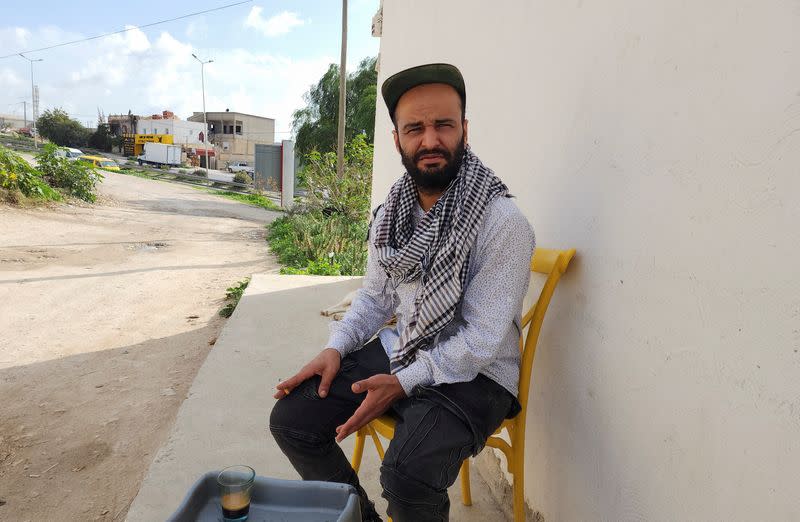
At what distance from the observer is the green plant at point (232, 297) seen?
5.99 meters

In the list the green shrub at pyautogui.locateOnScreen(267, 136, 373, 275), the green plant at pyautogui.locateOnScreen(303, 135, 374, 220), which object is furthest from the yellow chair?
the green plant at pyautogui.locateOnScreen(303, 135, 374, 220)

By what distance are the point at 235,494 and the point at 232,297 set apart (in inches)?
215

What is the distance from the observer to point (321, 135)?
24.4 m

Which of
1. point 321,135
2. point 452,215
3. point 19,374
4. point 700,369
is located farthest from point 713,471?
point 321,135

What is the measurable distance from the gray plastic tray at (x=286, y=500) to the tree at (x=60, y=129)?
5788 cm

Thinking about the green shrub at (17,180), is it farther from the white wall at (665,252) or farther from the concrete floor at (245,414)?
the white wall at (665,252)

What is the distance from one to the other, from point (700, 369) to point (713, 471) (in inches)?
7.6

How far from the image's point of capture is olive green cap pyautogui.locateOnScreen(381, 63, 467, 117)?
5.77 feet

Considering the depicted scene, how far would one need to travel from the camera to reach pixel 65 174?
14.8 meters

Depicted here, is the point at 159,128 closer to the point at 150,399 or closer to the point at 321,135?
the point at 321,135

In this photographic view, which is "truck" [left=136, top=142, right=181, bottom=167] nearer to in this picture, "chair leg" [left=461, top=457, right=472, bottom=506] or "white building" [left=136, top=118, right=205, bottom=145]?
"white building" [left=136, top=118, right=205, bottom=145]

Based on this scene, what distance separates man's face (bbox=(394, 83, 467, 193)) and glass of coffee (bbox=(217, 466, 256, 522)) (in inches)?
38.4

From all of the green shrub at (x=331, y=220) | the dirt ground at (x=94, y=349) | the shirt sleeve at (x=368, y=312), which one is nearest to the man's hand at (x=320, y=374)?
the shirt sleeve at (x=368, y=312)

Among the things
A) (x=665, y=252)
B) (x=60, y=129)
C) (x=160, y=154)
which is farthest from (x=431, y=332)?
(x=60, y=129)
